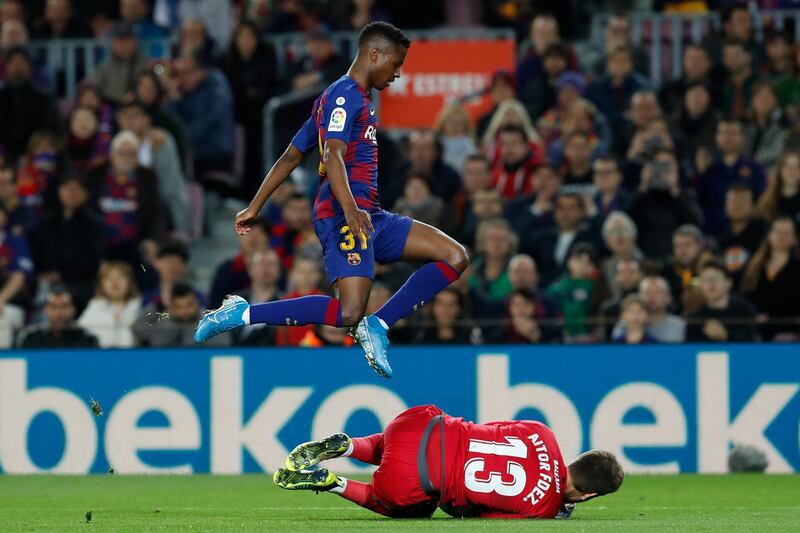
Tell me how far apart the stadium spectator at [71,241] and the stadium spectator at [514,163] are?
3.87 meters

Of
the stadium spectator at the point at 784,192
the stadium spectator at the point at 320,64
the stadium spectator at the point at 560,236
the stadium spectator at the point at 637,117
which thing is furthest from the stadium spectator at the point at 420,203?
the stadium spectator at the point at 784,192

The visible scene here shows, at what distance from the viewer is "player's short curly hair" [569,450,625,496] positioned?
960 centimetres

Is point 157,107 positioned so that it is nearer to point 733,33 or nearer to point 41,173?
point 41,173

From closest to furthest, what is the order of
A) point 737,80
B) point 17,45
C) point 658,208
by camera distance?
point 658,208
point 737,80
point 17,45

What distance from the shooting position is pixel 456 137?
57.3 feet

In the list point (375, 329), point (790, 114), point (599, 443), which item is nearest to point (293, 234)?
point (599, 443)

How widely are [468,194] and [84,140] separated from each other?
4.17 meters

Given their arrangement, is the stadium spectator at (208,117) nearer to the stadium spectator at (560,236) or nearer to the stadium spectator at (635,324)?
the stadium spectator at (560,236)

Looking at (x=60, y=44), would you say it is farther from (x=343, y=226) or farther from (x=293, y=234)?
(x=343, y=226)

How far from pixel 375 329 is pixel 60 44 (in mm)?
10688

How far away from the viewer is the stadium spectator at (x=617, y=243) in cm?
1525

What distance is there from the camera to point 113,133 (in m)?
17.9

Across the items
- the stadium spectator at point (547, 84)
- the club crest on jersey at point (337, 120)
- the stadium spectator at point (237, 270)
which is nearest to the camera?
the club crest on jersey at point (337, 120)

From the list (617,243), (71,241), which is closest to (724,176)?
(617,243)
